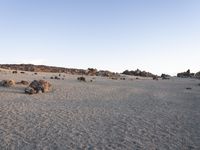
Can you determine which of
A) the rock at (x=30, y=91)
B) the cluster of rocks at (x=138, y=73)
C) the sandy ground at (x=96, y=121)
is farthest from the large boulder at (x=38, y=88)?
the cluster of rocks at (x=138, y=73)

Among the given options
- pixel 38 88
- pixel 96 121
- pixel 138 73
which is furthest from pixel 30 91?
pixel 138 73

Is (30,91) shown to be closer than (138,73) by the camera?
Yes

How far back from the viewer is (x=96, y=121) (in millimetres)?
15047

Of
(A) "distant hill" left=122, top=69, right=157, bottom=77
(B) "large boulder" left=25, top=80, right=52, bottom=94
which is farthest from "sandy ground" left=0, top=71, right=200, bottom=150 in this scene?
(A) "distant hill" left=122, top=69, right=157, bottom=77

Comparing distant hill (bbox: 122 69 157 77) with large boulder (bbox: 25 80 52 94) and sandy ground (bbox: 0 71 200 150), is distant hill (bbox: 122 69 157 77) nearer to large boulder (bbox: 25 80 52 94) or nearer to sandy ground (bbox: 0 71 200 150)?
sandy ground (bbox: 0 71 200 150)

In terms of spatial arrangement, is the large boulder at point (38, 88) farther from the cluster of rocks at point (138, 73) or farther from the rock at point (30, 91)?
the cluster of rocks at point (138, 73)

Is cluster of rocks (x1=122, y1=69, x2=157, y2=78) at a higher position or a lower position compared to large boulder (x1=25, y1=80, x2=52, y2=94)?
higher

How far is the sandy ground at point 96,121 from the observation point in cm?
1202

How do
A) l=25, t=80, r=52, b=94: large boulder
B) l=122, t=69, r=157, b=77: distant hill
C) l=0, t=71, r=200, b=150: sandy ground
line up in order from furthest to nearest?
l=122, t=69, r=157, b=77: distant hill → l=25, t=80, r=52, b=94: large boulder → l=0, t=71, r=200, b=150: sandy ground

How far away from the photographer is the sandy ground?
1202 centimetres

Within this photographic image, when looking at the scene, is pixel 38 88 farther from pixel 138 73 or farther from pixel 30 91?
pixel 138 73

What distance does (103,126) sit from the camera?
46.6ft

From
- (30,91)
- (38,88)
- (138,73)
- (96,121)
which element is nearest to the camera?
(96,121)

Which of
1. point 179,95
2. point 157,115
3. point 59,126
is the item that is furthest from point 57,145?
point 179,95
